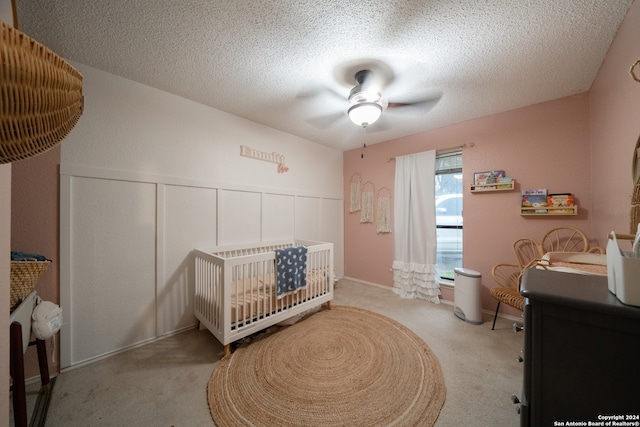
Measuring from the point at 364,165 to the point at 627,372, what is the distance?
11.5 feet

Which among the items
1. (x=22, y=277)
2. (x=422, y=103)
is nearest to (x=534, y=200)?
(x=422, y=103)

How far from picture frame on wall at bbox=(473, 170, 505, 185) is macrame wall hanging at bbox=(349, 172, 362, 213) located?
1697 mm

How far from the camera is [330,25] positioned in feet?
4.62

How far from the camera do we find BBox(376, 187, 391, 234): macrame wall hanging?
11.7 feet

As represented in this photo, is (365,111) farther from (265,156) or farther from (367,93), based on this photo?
(265,156)

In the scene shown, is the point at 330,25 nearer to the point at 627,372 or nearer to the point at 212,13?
the point at 212,13

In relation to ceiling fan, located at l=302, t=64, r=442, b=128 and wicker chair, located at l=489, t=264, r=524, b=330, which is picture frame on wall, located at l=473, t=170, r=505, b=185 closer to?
wicker chair, located at l=489, t=264, r=524, b=330

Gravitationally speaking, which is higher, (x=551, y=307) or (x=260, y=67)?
(x=260, y=67)

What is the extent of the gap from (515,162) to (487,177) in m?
0.29

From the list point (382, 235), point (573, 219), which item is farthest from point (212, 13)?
point (573, 219)

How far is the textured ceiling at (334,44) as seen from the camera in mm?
1304

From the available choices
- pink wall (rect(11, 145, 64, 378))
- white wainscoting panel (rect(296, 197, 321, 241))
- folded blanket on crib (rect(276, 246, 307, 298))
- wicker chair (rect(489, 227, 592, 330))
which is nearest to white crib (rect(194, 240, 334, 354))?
folded blanket on crib (rect(276, 246, 307, 298))

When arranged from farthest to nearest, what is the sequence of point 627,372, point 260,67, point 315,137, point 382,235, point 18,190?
point 382,235
point 315,137
point 260,67
point 18,190
point 627,372

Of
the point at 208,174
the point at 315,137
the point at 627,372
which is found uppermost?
the point at 315,137
